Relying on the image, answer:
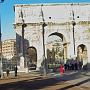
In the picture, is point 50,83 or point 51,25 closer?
point 50,83

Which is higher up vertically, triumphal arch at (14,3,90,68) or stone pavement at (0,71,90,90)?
triumphal arch at (14,3,90,68)

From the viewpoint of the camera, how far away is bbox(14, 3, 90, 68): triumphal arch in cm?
7919

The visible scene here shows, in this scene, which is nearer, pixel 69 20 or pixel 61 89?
pixel 61 89

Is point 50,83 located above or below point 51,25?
below

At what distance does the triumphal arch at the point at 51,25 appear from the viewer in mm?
79188

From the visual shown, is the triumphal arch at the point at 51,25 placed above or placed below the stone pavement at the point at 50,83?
above

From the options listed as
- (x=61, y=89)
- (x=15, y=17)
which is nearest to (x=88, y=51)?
(x=15, y=17)

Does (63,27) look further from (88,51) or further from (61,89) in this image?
(61,89)

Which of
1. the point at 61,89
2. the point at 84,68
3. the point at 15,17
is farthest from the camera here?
the point at 15,17

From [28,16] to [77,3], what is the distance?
10370 mm

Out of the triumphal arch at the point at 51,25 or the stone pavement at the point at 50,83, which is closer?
the stone pavement at the point at 50,83

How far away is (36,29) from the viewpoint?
263 ft

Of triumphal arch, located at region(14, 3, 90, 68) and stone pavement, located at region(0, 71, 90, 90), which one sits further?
triumphal arch, located at region(14, 3, 90, 68)

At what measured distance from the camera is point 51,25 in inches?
3155
